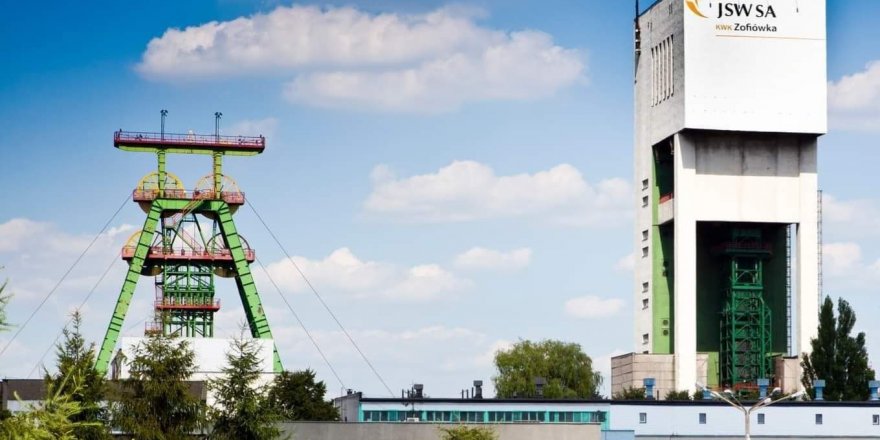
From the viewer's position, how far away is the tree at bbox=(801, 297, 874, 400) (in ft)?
414

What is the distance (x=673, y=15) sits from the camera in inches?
5167

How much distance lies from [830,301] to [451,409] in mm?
36559

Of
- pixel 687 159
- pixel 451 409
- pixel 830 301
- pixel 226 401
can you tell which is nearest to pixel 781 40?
pixel 687 159

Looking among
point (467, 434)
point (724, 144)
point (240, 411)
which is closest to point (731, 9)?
point (724, 144)

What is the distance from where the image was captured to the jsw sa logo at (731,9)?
420 feet

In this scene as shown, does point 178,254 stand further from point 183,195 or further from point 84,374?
point 84,374

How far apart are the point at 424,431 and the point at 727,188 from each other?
46.5 metres

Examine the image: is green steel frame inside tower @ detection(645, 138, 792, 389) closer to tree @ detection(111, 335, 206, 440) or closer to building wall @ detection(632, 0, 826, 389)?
building wall @ detection(632, 0, 826, 389)

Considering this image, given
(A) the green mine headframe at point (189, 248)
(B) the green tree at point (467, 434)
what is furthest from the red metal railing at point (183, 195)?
(B) the green tree at point (467, 434)

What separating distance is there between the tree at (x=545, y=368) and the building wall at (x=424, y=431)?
55.2 metres

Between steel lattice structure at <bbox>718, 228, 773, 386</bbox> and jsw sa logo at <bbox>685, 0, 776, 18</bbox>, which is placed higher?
jsw sa logo at <bbox>685, 0, 776, 18</bbox>

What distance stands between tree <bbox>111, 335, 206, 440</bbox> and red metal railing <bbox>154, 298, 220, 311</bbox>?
6921 centimetres

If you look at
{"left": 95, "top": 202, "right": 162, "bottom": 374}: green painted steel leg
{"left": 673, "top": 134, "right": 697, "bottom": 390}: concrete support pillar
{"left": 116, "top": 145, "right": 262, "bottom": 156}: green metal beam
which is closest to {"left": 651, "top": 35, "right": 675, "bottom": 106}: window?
{"left": 673, "top": 134, "right": 697, "bottom": 390}: concrete support pillar

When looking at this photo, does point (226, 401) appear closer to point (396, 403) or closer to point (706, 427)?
point (396, 403)
